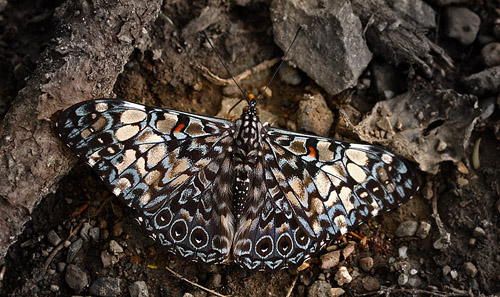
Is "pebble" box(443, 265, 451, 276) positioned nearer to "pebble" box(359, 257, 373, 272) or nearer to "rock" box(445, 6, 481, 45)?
"pebble" box(359, 257, 373, 272)

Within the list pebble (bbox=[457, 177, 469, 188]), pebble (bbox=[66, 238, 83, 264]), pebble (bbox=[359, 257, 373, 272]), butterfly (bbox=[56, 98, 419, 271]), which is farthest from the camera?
pebble (bbox=[457, 177, 469, 188])

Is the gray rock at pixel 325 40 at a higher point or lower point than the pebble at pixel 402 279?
higher

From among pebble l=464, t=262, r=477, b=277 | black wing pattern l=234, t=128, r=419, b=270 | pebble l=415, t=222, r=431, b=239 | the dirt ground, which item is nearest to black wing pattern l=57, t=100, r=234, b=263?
black wing pattern l=234, t=128, r=419, b=270

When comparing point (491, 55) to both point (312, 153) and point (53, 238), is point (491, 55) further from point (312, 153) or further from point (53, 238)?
point (53, 238)

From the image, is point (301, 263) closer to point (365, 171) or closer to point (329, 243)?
point (329, 243)

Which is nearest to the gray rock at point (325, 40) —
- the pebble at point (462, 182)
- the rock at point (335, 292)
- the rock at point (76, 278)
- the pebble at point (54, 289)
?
the pebble at point (462, 182)

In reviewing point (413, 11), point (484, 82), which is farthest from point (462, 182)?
point (413, 11)

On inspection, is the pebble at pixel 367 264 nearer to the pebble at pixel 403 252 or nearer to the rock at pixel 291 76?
the pebble at pixel 403 252
